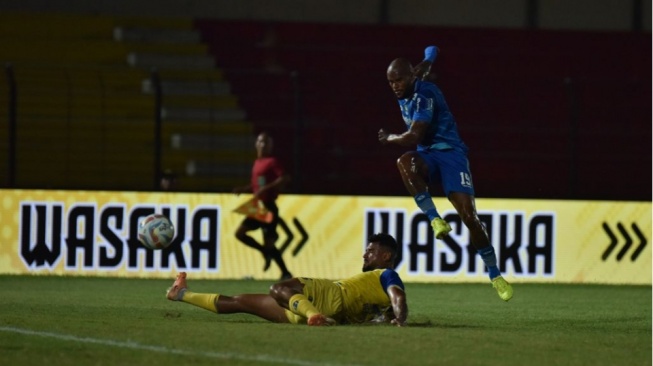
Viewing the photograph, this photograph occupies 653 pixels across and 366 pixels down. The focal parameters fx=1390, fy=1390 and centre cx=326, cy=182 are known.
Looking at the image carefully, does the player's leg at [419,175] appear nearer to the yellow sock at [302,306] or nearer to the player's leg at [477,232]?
the player's leg at [477,232]

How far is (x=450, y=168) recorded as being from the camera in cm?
1175

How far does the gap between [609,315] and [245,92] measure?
12.4m

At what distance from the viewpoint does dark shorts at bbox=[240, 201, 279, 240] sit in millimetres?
17047

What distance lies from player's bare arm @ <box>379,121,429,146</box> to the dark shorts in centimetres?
566

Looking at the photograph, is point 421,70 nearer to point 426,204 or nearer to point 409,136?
point 409,136

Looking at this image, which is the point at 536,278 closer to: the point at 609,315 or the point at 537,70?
the point at 609,315

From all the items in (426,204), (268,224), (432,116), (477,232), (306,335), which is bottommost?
(306,335)

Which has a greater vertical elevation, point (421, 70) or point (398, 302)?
point (421, 70)

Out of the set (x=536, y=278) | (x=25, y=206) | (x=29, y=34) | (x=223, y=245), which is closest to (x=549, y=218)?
(x=536, y=278)

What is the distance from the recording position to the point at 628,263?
17953 millimetres

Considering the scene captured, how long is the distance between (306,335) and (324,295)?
809 millimetres

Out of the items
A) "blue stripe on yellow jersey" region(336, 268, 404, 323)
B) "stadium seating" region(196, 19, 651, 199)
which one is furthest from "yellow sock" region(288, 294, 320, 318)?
"stadium seating" region(196, 19, 651, 199)

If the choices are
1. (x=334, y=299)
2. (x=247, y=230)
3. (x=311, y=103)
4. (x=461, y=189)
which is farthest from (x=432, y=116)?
(x=311, y=103)

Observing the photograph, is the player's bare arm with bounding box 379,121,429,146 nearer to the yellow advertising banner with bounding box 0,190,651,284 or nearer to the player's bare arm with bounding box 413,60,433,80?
the player's bare arm with bounding box 413,60,433,80
